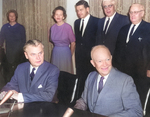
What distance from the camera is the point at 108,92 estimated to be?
1.90 m

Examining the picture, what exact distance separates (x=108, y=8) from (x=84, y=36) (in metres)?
0.59

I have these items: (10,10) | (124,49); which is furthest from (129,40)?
(10,10)

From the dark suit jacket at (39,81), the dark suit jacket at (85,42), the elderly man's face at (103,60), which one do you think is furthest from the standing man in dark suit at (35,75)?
the dark suit jacket at (85,42)

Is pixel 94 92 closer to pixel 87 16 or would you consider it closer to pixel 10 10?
pixel 87 16

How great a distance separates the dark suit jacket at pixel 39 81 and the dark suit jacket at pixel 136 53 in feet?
3.24

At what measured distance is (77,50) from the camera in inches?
138

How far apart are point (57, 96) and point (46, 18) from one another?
1588mm

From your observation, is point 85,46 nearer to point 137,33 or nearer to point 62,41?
point 62,41

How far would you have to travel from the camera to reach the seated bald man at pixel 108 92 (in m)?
1.76

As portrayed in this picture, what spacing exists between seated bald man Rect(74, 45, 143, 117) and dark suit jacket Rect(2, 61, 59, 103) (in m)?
0.33

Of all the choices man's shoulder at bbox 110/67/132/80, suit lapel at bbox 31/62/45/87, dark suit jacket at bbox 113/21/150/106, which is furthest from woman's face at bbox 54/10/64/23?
man's shoulder at bbox 110/67/132/80

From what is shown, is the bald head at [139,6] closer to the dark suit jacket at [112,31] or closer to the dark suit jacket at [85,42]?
the dark suit jacket at [112,31]

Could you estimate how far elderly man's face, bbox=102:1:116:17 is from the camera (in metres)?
3.00

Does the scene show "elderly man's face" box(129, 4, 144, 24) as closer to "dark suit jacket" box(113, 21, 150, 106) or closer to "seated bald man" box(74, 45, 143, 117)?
"dark suit jacket" box(113, 21, 150, 106)
